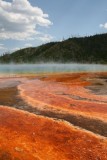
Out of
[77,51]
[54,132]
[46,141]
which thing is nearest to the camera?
[46,141]

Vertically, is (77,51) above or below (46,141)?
above

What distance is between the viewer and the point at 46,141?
1101 cm

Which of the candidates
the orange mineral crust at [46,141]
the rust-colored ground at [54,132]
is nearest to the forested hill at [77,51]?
the rust-colored ground at [54,132]

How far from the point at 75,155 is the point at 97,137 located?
2.01 metres

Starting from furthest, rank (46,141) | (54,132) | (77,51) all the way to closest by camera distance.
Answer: (77,51) → (54,132) → (46,141)

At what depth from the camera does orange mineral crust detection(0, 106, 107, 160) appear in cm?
974

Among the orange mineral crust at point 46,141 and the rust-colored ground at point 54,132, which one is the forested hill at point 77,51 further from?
the orange mineral crust at point 46,141

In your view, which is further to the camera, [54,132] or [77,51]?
[77,51]

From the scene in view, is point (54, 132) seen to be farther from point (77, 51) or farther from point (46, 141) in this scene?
point (77, 51)

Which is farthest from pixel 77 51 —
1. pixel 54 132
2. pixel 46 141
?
pixel 46 141

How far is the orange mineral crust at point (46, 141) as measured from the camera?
974 centimetres

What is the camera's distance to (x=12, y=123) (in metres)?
13.4

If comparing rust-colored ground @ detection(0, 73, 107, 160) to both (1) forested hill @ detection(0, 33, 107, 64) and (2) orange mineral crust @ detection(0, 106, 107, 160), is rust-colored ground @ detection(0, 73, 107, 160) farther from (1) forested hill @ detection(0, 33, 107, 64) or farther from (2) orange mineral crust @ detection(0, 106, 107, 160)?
(1) forested hill @ detection(0, 33, 107, 64)

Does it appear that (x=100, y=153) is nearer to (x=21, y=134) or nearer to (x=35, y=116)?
(x=21, y=134)
